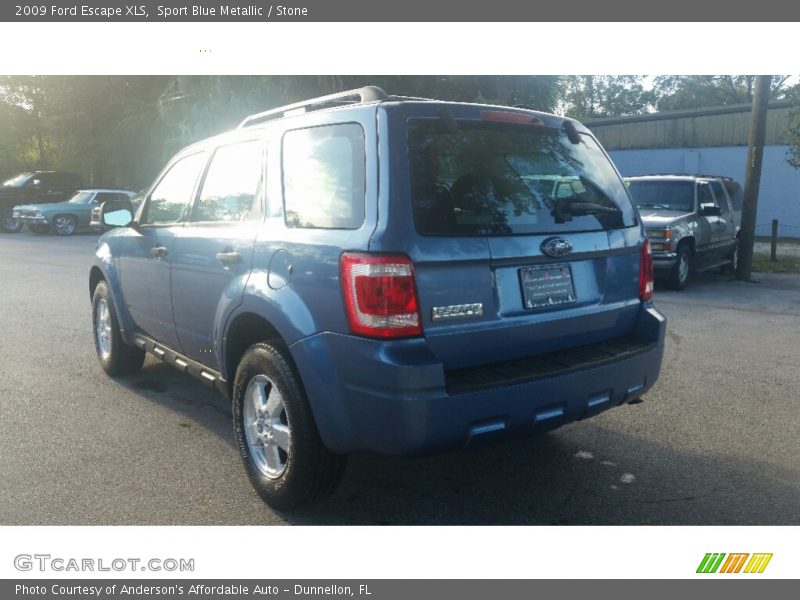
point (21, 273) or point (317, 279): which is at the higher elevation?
point (317, 279)

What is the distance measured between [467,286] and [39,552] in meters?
2.08

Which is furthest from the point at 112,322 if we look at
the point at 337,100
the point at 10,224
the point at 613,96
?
the point at 613,96

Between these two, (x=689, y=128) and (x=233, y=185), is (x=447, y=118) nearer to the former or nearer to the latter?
(x=233, y=185)

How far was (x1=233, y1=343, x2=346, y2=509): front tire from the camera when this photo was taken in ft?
11.0

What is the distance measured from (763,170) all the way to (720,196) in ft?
41.2

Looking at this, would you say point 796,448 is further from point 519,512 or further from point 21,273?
point 21,273

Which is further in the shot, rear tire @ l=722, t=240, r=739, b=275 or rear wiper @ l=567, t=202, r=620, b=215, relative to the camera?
rear tire @ l=722, t=240, r=739, b=275

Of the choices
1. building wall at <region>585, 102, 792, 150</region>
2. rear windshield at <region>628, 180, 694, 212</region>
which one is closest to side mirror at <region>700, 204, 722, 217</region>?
rear windshield at <region>628, 180, 694, 212</region>

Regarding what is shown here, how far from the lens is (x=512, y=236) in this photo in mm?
3336

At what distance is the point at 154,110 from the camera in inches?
1192

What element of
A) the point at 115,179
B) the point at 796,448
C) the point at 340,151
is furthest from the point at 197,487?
the point at 115,179

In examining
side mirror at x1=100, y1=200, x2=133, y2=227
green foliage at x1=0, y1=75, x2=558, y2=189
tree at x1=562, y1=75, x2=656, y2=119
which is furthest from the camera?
tree at x1=562, y1=75, x2=656, y2=119

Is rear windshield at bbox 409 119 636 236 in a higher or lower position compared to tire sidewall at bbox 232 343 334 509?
higher

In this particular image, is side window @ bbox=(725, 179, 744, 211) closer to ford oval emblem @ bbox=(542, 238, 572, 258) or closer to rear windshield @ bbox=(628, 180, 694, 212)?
rear windshield @ bbox=(628, 180, 694, 212)
